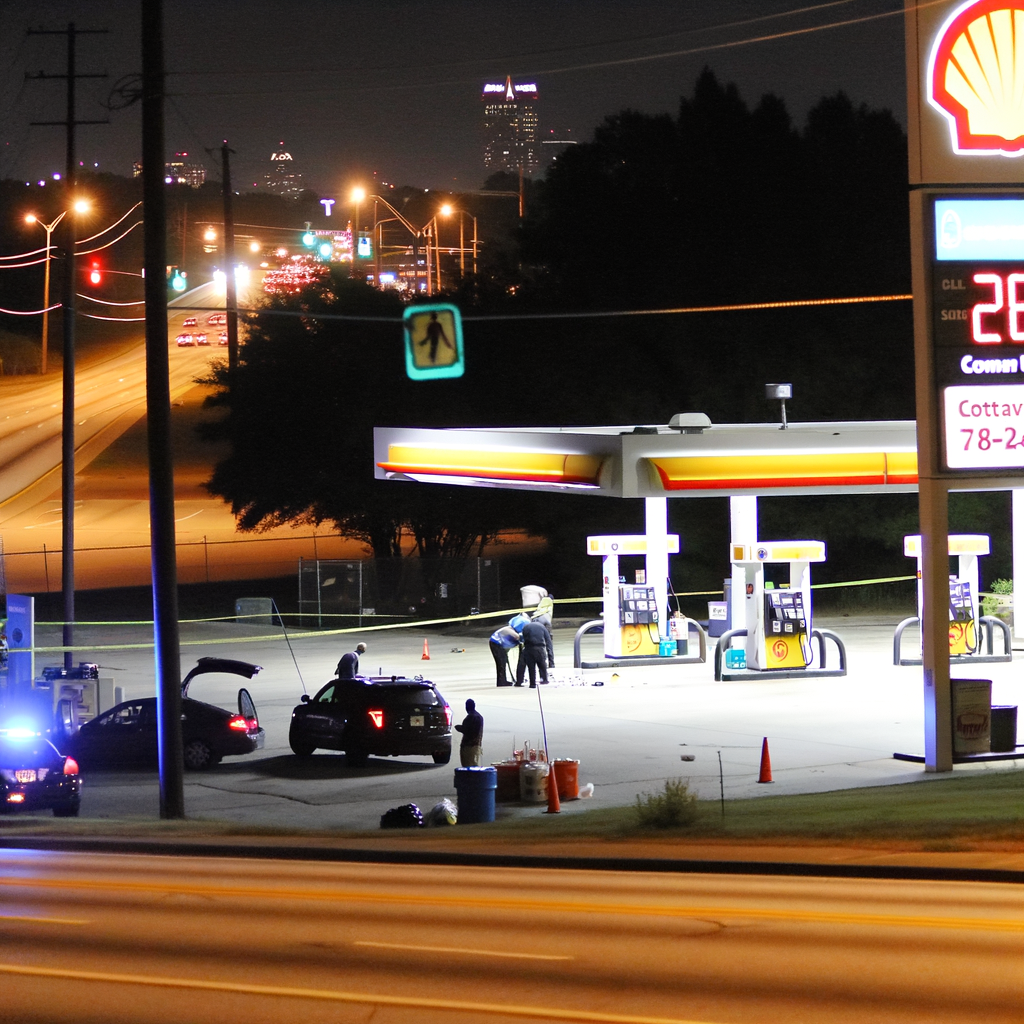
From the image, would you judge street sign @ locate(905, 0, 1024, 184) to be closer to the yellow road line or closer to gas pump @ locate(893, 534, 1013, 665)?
the yellow road line

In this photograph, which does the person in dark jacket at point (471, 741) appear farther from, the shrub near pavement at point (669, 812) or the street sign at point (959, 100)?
the street sign at point (959, 100)

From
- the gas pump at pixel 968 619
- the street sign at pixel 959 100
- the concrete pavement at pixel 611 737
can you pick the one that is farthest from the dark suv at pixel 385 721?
the gas pump at pixel 968 619

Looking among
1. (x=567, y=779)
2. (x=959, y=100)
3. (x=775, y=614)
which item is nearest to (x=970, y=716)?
(x=567, y=779)

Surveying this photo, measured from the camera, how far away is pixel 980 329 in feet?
57.3

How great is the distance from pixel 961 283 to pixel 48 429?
72958 millimetres

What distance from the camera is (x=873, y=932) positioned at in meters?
9.49

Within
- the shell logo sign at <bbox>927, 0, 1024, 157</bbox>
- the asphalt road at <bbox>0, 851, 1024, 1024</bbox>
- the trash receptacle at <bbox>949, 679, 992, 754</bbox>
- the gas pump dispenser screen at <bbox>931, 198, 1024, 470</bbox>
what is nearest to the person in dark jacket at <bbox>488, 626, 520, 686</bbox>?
the trash receptacle at <bbox>949, 679, 992, 754</bbox>

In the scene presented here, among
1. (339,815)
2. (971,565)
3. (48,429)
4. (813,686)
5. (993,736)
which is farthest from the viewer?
(48,429)

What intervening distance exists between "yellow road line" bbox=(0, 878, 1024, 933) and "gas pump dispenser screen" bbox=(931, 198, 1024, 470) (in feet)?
29.0

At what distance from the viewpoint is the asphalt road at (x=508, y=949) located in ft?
25.4

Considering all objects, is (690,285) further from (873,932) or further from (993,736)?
(873,932)

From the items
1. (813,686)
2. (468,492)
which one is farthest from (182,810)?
(468,492)

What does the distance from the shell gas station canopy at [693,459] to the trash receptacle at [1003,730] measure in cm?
725

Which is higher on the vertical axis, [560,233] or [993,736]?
[560,233]
